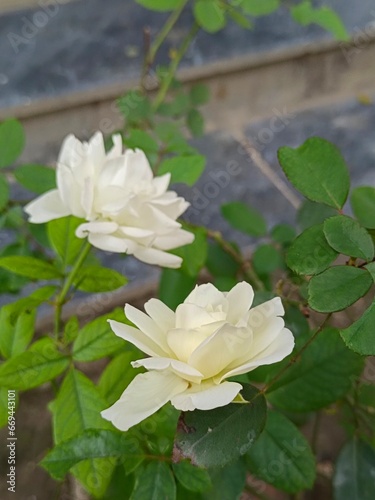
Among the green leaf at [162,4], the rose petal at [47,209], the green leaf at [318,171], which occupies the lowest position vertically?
the rose petal at [47,209]

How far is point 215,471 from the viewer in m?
0.54

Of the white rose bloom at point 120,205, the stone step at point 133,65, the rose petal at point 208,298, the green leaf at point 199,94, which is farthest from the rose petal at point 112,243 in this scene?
the stone step at point 133,65

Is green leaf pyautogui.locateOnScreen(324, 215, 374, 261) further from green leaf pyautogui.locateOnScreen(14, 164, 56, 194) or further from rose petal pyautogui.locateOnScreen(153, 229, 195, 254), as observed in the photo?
green leaf pyautogui.locateOnScreen(14, 164, 56, 194)

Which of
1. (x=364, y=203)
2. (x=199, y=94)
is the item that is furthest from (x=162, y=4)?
(x=364, y=203)

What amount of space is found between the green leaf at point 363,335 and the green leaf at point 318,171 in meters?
0.12

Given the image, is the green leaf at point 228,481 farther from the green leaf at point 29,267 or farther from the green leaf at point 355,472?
the green leaf at point 29,267

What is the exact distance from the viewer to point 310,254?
427 millimetres

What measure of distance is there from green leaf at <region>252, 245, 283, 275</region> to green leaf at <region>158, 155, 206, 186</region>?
0.24 metres

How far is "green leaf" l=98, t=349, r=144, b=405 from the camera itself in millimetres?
532

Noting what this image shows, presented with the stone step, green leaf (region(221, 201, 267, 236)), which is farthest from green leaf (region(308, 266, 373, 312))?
the stone step

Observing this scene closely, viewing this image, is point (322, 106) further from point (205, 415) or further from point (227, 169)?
point (205, 415)

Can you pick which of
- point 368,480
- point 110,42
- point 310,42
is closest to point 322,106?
point 310,42

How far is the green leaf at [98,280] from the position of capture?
515 mm

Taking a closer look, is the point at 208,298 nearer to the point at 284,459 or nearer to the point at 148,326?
the point at 148,326
